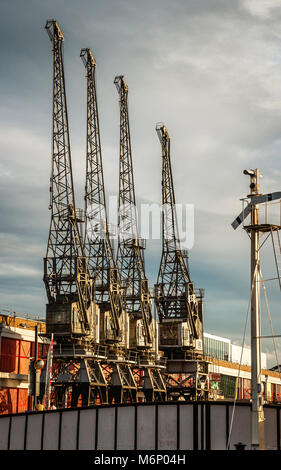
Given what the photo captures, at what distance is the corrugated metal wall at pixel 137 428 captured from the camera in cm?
→ 3712

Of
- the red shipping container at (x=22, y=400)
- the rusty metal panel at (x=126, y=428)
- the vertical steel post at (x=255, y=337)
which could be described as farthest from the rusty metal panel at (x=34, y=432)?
the red shipping container at (x=22, y=400)

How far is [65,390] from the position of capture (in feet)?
261

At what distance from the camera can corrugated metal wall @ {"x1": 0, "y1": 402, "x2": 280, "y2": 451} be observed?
37.1m

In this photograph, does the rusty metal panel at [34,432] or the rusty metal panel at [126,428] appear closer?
the rusty metal panel at [126,428]

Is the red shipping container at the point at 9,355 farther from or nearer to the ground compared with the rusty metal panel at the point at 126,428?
farther from the ground

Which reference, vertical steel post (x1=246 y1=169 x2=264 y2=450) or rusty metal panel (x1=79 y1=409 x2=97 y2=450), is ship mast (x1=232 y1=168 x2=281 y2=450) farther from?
rusty metal panel (x1=79 y1=409 x2=97 y2=450)

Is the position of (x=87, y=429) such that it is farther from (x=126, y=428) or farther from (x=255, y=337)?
(x=255, y=337)

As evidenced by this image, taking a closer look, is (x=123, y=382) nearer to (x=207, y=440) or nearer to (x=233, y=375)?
(x=207, y=440)

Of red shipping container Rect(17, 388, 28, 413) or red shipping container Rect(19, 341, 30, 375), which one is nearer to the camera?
red shipping container Rect(17, 388, 28, 413)

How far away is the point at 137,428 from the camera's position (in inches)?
1544

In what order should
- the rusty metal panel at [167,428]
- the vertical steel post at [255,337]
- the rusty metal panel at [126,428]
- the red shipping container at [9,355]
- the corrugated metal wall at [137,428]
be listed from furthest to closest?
1. the red shipping container at [9,355]
2. the rusty metal panel at [126,428]
3. the rusty metal panel at [167,428]
4. the corrugated metal wall at [137,428]
5. the vertical steel post at [255,337]

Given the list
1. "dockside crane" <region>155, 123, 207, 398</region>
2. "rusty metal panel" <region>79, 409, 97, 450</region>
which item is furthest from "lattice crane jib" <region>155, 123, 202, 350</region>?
"rusty metal panel" <region>79, 409, 97, 450</region>

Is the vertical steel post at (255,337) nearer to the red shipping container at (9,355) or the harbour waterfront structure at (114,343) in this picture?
the harbour waterfront structure at (114,343)
